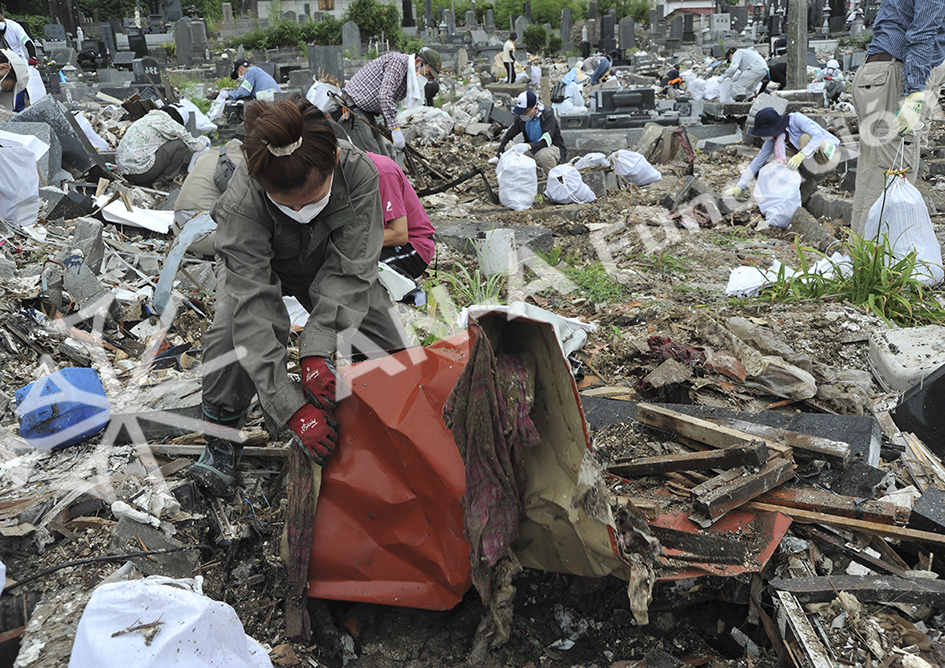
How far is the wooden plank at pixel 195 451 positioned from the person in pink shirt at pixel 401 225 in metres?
1.15

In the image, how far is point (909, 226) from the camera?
4.63m

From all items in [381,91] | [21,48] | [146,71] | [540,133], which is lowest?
[540,133]

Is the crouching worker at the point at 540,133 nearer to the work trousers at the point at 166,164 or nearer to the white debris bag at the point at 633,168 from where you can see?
the white debris bag at the point at 633,168

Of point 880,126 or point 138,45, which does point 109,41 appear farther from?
point 880,126

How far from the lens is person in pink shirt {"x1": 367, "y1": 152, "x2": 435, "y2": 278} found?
3.54 m

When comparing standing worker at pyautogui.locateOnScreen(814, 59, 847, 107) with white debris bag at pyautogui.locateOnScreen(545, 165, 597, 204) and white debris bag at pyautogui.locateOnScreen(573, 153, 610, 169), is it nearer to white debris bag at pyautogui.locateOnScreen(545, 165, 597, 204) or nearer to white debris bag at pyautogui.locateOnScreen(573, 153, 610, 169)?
white debris bag at pyautogui.locateOnScreen(573, 153, 610, 169)

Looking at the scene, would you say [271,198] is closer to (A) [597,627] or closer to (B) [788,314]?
(A) [597,627]

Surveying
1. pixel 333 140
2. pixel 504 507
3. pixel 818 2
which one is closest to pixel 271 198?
pixel 333 140

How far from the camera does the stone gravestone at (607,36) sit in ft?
84.1

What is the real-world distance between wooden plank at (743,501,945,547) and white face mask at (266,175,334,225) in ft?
5.83

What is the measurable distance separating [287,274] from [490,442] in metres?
1.37

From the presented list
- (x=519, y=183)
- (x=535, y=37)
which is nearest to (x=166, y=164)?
(x=519, y=183)

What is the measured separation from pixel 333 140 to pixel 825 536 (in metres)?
2.14

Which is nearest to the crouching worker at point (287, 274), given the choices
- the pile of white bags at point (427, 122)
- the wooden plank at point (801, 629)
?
the wooden plank at point (801, 629)
